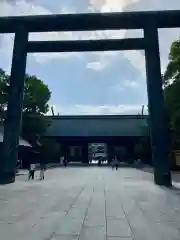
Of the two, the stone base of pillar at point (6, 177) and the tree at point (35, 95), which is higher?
the tree at point (35, 95)

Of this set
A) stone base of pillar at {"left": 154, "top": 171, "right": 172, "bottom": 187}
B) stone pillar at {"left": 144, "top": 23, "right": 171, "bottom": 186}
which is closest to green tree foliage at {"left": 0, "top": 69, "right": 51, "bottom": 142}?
stone pillar at {"left": 144, "top": 23, "right": 171, "bottom": 186}

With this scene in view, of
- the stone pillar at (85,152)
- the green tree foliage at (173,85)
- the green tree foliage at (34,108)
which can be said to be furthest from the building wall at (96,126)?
the green tree foliage at (173,85)

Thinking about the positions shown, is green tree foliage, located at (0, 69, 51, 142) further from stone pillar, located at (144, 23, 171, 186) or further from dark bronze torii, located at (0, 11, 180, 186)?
stone pillar, located at (144, 23, 171, 186)

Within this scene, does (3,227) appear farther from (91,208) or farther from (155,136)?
(155,136)

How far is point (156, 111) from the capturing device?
1741 centimetres

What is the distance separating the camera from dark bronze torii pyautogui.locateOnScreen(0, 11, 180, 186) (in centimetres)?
1714

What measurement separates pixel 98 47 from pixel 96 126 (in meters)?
38.3

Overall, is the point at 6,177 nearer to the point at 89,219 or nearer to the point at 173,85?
the point at 89,219

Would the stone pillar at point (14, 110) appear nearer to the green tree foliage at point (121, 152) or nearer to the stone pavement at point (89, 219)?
the stone pavement at point (89, 219)

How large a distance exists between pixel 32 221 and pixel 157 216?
2.95m

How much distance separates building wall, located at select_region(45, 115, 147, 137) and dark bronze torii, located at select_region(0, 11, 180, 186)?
35123 millimetres

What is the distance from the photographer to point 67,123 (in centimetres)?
5734

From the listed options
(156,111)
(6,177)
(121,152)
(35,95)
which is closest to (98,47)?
(156,111)

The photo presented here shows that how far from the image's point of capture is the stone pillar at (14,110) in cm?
1753
